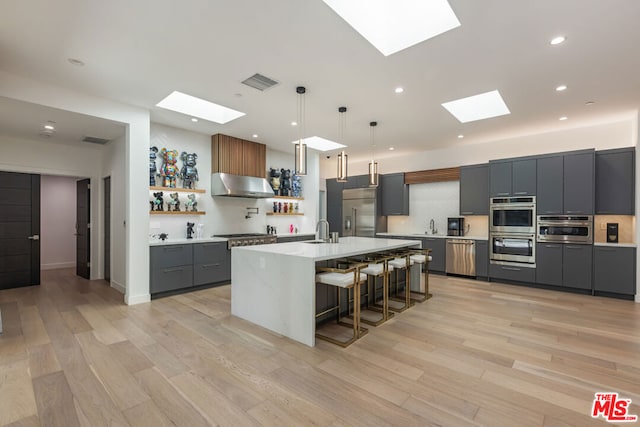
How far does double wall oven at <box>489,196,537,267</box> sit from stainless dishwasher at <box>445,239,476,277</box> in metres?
0.36

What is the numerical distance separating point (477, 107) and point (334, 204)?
15.0 ft

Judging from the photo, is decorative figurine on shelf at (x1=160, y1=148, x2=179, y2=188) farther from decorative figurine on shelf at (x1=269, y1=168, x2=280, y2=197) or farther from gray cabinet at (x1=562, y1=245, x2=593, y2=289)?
gray cabinet at (x1=562, y1=245, x2=593, y2=289)

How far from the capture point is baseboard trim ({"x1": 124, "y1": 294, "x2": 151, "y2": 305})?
4.29m

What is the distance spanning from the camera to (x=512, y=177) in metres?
5.60

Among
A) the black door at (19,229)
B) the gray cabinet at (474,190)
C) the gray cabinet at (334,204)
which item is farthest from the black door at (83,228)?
the gray cabinet at (474,190)

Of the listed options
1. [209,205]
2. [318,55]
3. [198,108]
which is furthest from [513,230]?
[198,108]

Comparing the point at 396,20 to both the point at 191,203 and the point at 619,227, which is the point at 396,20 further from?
the point at 619,227

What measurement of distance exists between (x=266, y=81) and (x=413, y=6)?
1770 millimetres

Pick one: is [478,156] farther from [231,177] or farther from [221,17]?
[221,17]

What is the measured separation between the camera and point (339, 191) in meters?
8.39

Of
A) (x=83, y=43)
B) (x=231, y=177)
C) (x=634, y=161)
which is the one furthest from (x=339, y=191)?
(x=83, y=43)

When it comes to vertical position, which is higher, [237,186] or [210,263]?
[237,186]

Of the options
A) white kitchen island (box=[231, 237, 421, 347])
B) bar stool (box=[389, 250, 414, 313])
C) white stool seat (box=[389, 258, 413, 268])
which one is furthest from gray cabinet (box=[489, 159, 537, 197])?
white kitchen island (box=[231, 237, 421, 347])

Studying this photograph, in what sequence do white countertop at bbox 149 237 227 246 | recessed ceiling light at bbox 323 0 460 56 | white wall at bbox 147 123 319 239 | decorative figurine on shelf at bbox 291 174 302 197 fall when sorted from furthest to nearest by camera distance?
decorative figurine on shelf at bbox 291 174 302 197
white wall at bbox 147 123 319 239
white countertop at bbox 149 237 227 246
recessed ceiling light at bbox 323 0 460 56
